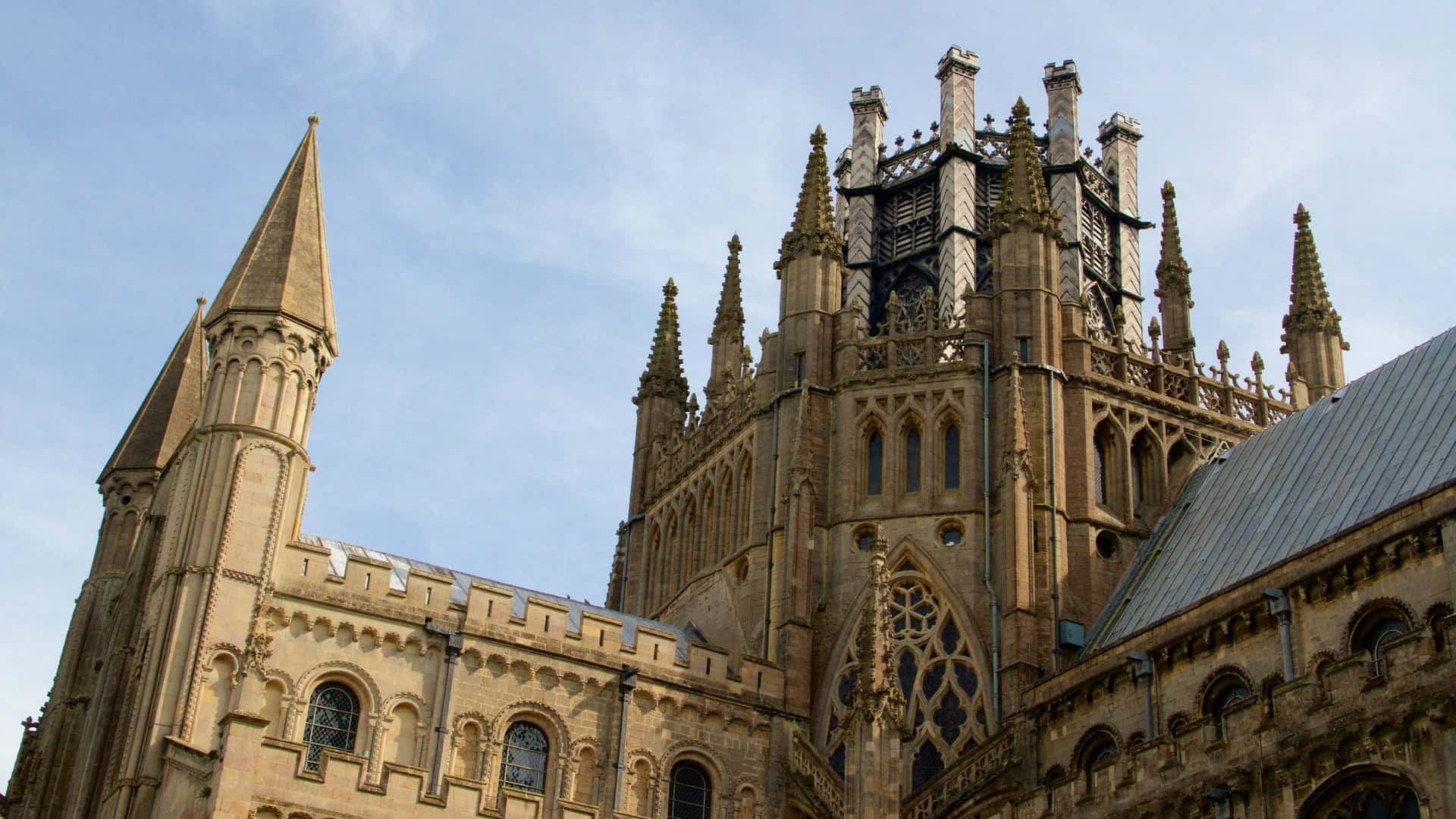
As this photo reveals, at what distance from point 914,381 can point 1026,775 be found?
10655 mm

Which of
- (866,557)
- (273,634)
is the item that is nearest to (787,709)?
(866,557)

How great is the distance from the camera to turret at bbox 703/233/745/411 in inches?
2020

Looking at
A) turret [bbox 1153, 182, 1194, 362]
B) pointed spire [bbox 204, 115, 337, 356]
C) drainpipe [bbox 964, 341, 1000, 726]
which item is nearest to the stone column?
turret [bbox 1153, 182, 1194, 362]

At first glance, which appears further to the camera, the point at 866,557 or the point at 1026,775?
the point at 866,557

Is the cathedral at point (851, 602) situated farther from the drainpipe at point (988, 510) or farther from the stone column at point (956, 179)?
the stone column at point (956, 179)

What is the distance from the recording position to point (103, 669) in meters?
39.9

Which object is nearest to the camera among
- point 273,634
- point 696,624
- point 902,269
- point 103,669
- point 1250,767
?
point 1250,767

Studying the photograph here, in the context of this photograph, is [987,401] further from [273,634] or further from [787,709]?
[273,634]

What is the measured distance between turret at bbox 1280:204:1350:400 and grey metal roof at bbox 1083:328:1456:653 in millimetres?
7716

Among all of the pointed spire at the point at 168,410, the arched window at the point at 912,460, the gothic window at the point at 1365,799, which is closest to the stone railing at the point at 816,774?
the arched window at the point at 912,460

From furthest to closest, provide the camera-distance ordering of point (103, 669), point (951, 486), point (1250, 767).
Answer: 1. point (951, 486)
2. point (103, 669)
3. point (1250, 767)

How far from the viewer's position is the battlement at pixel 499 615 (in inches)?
1451

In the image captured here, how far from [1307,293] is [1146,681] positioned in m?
19.1

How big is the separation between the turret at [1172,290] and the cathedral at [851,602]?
0.37m
